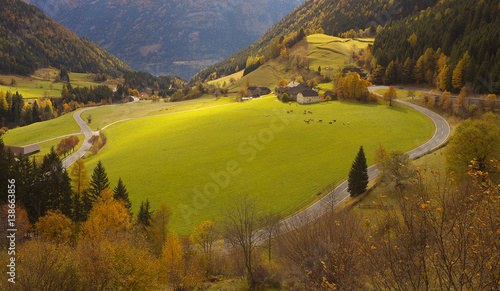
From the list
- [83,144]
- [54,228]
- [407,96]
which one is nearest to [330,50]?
[407,96]

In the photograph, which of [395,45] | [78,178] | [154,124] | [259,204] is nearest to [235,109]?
[154,124]

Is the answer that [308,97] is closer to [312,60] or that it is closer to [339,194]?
[339,194]

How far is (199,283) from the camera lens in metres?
25.8

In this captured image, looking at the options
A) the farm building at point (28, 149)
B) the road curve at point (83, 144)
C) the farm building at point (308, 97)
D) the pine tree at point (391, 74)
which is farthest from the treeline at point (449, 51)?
the farm building at point (28, 149)

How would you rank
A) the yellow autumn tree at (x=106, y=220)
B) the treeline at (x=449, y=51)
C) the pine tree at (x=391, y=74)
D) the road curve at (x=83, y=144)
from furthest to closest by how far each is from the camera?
1. the pine tree at (x=391, y=74)
2. the treeline at (x=449, y=51)
3. the road curve at (x=83, y=144)
4. the yellow autumn tree at (x=106, y=220)

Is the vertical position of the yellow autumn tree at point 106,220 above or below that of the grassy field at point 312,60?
below

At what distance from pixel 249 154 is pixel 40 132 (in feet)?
306

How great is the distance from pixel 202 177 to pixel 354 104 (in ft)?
213

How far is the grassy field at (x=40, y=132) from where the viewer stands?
96125mm

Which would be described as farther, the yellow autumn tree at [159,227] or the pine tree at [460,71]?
the pine tree at [460,71]

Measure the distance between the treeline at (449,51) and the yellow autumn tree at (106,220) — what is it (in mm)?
91785

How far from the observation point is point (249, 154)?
206ft

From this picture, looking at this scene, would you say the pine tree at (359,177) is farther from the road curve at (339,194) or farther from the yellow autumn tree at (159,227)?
the yellow autumn tree at (159,227)

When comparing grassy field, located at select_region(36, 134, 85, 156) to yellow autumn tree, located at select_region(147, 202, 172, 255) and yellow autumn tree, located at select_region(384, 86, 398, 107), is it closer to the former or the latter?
yellow autumn tree, located at select_region(147, 202, 172, 255)
